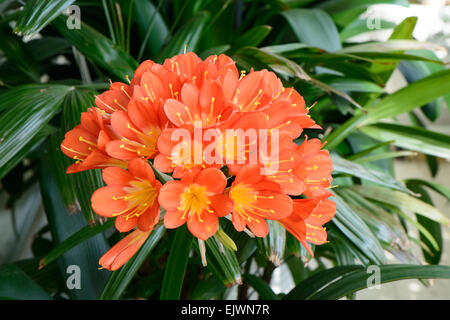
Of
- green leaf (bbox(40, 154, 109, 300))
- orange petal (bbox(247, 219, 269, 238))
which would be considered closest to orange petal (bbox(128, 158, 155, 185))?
orange petal (bbox(247, 219, 269, 238))

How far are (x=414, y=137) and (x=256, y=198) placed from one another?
51 cm

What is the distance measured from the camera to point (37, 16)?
1.30ft

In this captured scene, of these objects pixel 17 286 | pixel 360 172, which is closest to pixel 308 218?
pixel 360 172

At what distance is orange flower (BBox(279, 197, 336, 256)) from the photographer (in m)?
0.33

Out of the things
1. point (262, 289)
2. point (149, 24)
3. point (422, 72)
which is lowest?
point (262, 289)

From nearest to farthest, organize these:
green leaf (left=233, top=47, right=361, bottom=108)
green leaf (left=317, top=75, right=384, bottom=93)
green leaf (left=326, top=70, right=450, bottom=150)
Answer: green leaf (left=233, top=47, right=361, bottom=108)
green leaf (left=326, top=70, right=450, bottom=150)
green leaf (left=317, top=75, right=384, bottom=93)

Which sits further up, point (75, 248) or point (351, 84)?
point (351, 84)

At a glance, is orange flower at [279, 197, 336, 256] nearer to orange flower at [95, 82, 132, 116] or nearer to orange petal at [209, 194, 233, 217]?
orange petal at [209, 194, 233, 217]

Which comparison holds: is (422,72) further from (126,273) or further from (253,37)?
(126,273)

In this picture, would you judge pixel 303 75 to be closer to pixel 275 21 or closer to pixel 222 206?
pixel 222 206

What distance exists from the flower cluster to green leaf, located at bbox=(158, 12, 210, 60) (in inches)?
8.7

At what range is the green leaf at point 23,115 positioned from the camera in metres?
0.45
